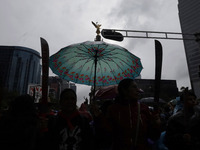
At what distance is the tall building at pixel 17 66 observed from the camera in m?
79.5

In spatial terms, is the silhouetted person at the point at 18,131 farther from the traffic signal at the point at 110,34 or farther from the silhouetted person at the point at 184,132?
the traffic signal at the point at 110,34

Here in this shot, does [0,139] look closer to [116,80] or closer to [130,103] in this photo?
[130,103]

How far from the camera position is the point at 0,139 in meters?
1.69

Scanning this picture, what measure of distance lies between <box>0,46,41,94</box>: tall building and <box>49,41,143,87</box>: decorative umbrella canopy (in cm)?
8632

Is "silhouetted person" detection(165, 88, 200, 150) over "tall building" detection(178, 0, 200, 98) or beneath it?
beneath

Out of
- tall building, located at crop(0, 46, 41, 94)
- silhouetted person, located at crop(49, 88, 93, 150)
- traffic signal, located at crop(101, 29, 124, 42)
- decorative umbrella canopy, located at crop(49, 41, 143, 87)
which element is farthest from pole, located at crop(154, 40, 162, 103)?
tall building, located at crop(0, 46, 41, 94)

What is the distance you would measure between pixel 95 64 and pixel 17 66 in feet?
305

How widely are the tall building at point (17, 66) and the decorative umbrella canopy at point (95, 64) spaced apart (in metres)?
86.3

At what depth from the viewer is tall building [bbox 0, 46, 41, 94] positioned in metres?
79.5

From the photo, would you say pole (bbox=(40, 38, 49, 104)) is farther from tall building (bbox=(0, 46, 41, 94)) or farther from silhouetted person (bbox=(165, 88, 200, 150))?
tall building (bbox=(0, 46, 41, 94))

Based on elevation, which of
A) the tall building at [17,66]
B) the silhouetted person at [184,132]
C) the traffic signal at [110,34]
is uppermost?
the tall building at [17,66]

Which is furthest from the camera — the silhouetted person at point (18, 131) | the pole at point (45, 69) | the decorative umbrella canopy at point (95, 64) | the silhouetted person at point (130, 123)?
the decorative umbrella canopy at point (95, 64)

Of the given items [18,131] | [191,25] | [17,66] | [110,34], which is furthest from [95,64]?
[191,25]

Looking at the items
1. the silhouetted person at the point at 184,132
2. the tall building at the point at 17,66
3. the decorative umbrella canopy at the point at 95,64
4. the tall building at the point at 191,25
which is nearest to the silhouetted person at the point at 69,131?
the silhouetted person at the point at 184,132
